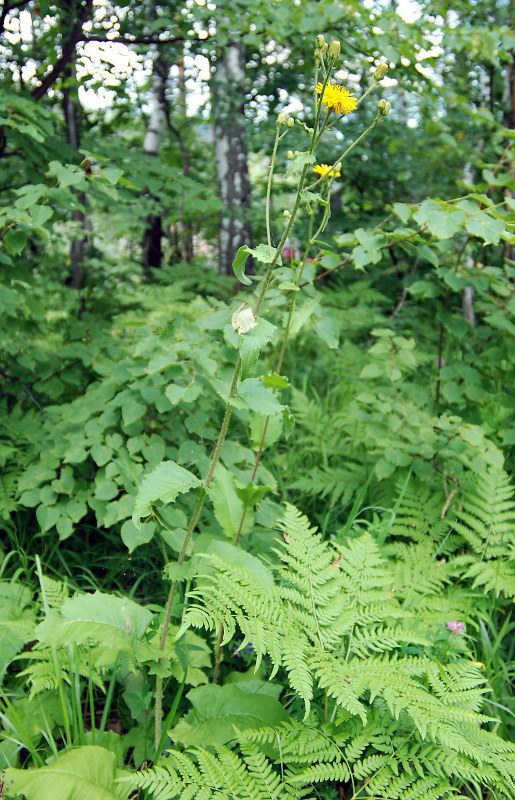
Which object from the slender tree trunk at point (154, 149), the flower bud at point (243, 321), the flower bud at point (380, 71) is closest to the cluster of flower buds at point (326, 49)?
the flower bud at point (380, 71)

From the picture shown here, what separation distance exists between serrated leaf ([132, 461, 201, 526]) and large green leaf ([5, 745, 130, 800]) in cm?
51

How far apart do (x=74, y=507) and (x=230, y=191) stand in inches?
124

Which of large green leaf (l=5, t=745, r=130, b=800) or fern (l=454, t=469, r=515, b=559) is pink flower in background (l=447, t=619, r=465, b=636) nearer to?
fern (l=454, t=469, r=515, b=559)

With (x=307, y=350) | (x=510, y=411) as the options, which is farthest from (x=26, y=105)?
(x=307, y=350)

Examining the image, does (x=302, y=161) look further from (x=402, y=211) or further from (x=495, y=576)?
(x=495, y=576)

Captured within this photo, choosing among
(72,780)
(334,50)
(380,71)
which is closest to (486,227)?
(380,71)

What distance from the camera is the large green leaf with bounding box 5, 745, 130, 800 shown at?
1036 mm

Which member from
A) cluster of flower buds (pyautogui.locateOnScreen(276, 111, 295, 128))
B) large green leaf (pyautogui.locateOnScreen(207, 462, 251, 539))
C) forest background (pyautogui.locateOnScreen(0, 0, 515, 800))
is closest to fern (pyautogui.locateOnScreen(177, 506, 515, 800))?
forest background (pyautogui.locateOnScreen(0, 0, 515, 800))

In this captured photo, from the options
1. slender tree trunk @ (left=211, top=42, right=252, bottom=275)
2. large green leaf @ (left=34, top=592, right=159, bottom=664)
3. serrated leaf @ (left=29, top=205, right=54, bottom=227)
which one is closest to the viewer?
large green leaf @ (left=34, top=592, right=159, bottom=664)

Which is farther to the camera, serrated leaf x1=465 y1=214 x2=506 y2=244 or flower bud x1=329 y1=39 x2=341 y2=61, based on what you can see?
serrated leaf x1=465 y1=214 x2=506 y2=244

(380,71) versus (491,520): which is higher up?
(380,71)

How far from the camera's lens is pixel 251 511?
156 cm

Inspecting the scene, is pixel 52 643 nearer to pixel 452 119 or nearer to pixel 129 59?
pixel 129 59

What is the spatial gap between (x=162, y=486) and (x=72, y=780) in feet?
1.97
